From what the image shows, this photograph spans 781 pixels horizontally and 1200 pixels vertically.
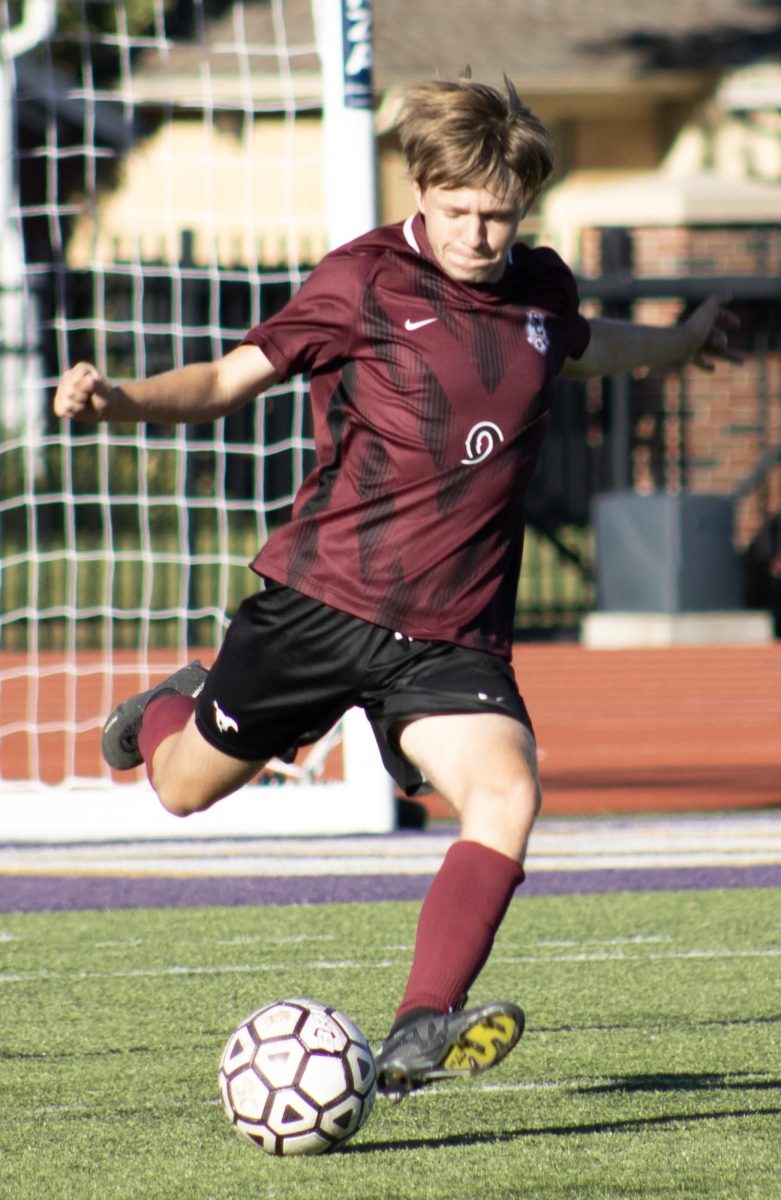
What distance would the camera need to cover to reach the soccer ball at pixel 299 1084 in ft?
12.8

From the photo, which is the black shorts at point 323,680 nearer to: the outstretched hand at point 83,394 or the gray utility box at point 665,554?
the outstretched hand at point 83,394

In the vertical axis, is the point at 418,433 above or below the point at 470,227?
below

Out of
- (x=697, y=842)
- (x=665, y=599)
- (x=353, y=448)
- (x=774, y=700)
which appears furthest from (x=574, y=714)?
(x=353, y=448)

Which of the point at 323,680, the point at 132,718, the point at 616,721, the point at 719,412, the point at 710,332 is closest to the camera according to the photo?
the point at 323,680

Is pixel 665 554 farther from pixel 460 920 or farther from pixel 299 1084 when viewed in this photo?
pixel 299 1084

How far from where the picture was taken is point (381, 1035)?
498cm

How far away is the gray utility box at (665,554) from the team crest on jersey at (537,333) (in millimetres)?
11053

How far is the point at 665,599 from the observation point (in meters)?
15.4

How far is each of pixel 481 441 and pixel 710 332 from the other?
121cm

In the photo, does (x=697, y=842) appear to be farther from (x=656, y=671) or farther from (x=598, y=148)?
(x=598, y=148)

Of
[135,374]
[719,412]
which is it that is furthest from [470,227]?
[719,412]

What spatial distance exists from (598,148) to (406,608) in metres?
23.2

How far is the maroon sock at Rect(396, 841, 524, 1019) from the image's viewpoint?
3918 millimetres

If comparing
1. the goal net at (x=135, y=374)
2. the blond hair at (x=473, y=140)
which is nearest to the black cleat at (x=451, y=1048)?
the blond hair at (x=473, y=140)
